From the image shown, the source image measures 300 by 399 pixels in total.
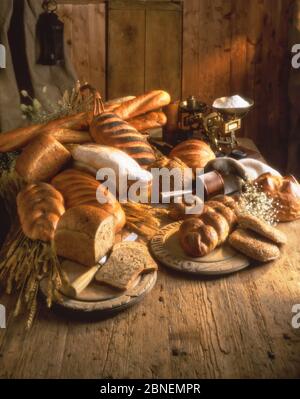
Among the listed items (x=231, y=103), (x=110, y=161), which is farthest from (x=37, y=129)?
(x=231, y=103)

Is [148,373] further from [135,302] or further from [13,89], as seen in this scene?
[13,89]

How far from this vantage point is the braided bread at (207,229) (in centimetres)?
166

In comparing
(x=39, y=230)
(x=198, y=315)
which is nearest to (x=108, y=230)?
(x=39, y=230)

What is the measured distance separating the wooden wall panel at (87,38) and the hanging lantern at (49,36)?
64 centimetres

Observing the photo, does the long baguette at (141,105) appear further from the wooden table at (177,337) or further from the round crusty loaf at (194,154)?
the wooden table at (177,337)

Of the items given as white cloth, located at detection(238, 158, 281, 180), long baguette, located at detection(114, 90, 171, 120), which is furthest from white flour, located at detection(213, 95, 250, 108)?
white cloth, located at detection(238, 158, 281, 180)

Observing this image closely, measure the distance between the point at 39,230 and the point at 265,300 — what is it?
70cm

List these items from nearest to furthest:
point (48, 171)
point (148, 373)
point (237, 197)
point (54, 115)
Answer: point (148, 373)
point (237, 197)
point (48, 171)
point (54, 115)

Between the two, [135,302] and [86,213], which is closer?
[135,302]

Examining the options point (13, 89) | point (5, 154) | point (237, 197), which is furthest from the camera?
point (13, 89)

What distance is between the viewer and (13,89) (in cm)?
283

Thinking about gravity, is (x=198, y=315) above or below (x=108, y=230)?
below

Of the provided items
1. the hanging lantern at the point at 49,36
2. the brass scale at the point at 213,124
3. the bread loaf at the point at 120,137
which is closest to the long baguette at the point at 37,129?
the bread loaf at the point at 120,137

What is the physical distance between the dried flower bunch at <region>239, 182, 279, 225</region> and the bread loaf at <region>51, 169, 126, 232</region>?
43 centimetres
